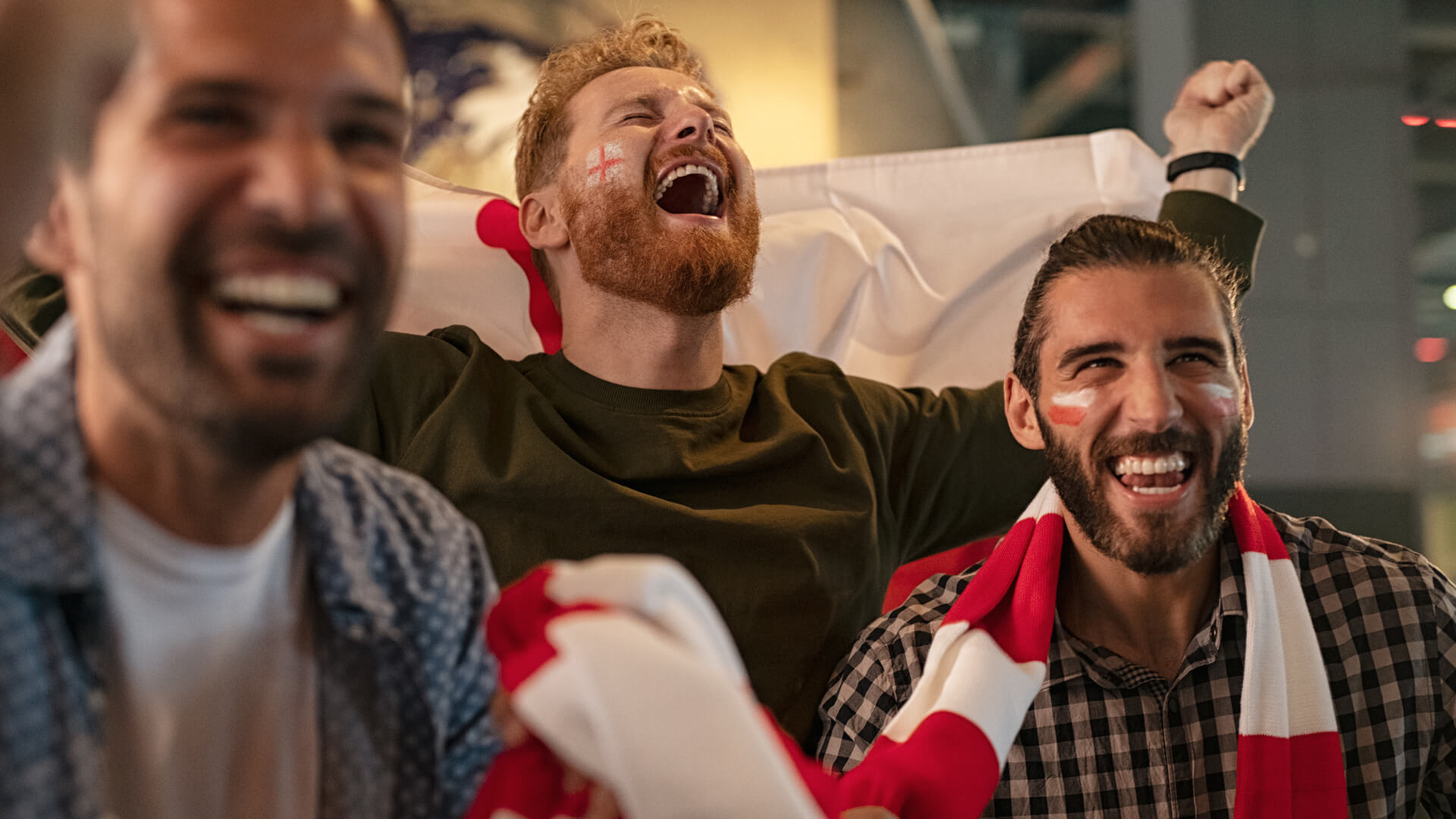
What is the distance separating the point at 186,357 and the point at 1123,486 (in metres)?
0.89

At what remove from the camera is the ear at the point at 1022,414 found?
4.18 feet

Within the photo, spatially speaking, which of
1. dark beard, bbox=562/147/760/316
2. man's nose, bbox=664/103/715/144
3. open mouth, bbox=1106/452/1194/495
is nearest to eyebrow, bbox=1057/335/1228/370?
open mouth, bbox=1106/452/1194/495

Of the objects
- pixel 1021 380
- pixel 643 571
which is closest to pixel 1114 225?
pixel 1021 380

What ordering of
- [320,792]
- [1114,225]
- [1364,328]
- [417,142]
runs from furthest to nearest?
1. [1364,328]
2. [417,142]
3. [1114,225]
4. [320,792]

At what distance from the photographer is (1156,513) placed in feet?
3.75

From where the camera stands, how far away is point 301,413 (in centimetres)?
58

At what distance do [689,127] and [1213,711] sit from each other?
939mm

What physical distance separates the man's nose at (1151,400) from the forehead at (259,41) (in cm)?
79

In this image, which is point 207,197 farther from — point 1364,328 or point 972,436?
point 1364,328

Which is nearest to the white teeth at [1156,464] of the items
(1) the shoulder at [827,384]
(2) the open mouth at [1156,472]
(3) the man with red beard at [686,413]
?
(2) the open mouth at [1156,472]

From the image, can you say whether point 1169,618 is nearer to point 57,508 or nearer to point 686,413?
point 686,413

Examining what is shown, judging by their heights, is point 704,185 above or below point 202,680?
above

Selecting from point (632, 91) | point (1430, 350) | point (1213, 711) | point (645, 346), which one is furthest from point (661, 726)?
point (1430, 350)

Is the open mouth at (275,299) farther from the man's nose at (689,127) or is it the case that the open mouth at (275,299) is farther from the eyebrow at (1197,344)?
the man's nose at (689,127)
